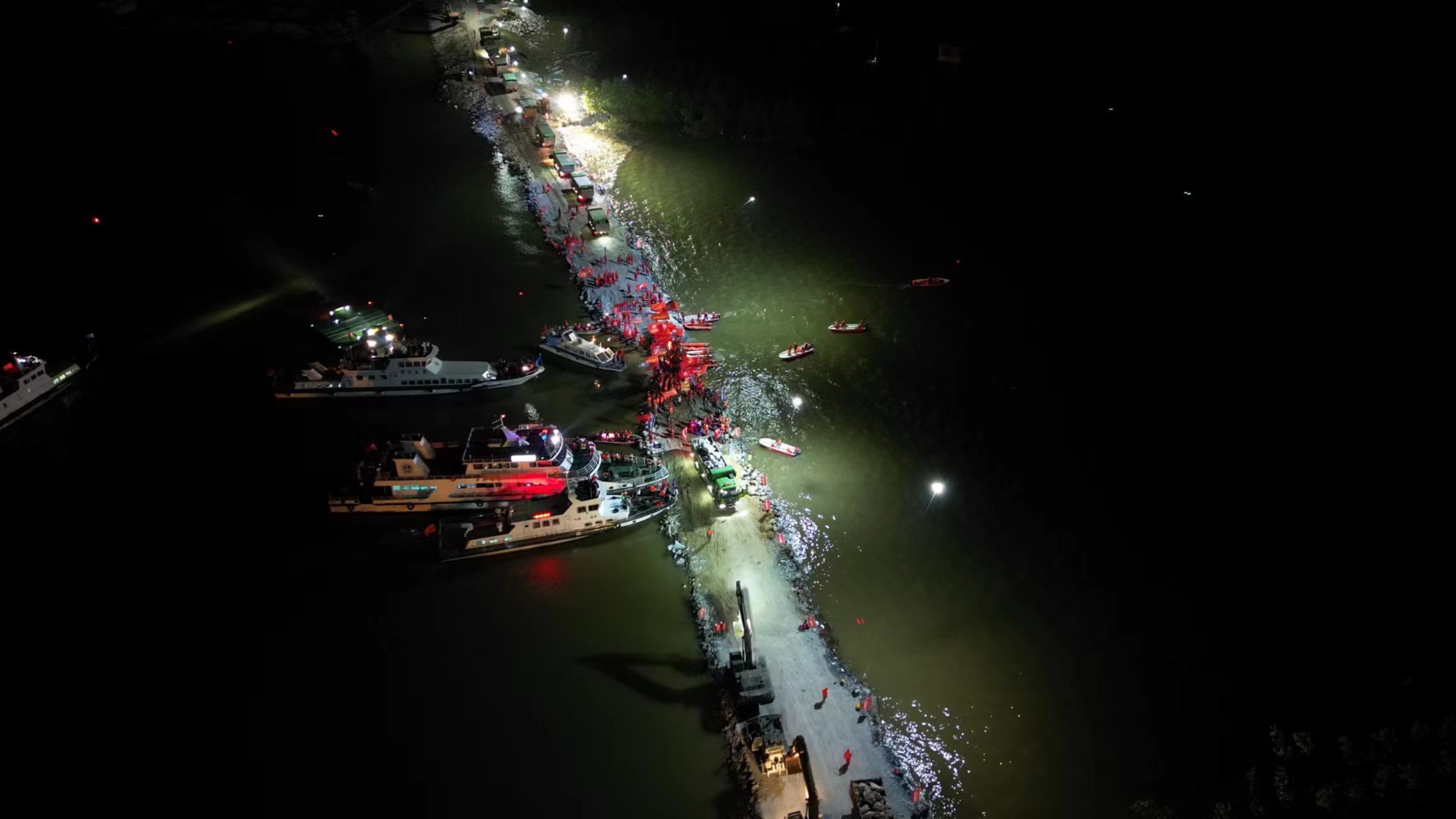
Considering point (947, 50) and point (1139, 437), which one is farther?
point (947, 50)

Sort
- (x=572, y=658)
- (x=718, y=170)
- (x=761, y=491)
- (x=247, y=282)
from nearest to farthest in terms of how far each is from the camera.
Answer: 1. (x=572, y=658)
2. (x=761, y=491)
3. (x=247, y=282)
4. (x=718, y=170)

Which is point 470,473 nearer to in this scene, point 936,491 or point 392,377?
point 392,377

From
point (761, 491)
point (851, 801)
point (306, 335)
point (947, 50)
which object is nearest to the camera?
point (851, 801)

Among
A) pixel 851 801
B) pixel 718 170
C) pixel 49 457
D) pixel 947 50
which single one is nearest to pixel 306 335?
pixel 49 457

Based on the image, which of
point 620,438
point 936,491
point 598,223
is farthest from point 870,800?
point 598,223

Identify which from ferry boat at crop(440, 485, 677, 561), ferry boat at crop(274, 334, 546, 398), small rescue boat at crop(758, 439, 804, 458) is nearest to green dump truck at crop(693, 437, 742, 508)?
small rescue boat at crop(758, 439, 804, 458)

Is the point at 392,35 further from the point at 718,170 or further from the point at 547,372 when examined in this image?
the point at 547,372
